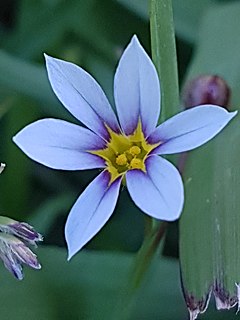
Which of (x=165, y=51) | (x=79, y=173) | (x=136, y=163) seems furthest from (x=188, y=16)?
(x=136, y=163)

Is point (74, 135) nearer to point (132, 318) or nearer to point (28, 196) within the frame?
point (132, 318)

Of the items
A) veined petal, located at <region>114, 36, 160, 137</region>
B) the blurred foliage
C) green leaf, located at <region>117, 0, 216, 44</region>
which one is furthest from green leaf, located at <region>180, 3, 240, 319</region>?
green leaf, located at <region>117, 0, 216, 44</region>

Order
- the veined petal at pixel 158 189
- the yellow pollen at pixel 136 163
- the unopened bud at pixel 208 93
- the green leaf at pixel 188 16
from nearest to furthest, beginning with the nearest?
1. the veined petal at pixel 158 189
2. the yellow pollen at pixel 136 163
3. the unopened bud at pixel 208 93
4. the green leaf at pixel 188 16

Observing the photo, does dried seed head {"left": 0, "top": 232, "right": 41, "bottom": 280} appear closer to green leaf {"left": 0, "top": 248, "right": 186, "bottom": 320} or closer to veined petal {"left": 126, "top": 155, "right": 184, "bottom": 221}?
veined petal {"left": 126, "top": 155, "right": 184, "bottom": 221}

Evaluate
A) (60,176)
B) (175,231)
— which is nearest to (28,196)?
(60,176)

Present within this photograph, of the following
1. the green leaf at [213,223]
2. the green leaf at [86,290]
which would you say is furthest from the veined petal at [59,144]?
the green leaf at [86,290]

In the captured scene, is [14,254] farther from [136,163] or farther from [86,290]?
[86,290]

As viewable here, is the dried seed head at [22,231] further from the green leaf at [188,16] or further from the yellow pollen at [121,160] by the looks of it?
the green leaf at [188,16]
